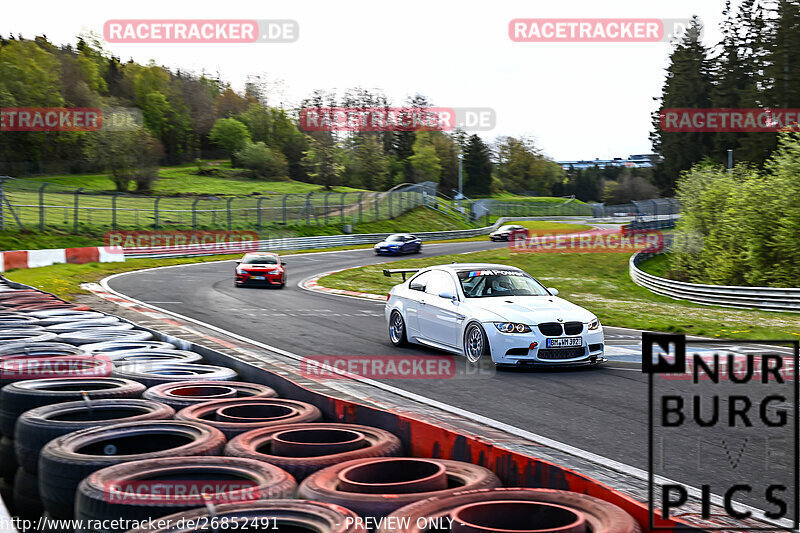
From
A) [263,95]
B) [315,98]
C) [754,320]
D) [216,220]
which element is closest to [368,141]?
[315,98]

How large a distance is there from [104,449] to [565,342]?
6989 millimetres

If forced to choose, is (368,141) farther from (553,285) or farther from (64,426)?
(64,426)

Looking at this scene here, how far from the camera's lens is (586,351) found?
10.6m

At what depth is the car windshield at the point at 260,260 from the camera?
27266mm

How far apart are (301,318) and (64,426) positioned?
12251 mm

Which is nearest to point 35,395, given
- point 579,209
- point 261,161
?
point 261,161

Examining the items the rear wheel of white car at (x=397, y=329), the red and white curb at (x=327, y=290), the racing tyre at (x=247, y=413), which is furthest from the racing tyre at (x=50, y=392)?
the red and white curb at (x=327, y=290)

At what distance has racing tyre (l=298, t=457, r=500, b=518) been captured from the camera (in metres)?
3.76

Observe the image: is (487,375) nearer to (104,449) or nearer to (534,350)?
(534,350)

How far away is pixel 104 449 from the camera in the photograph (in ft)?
15.9

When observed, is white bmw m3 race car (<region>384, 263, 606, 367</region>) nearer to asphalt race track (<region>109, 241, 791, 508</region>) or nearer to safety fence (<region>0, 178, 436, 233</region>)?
asphalt race track (<region>109, 241, 791, 508</region>)

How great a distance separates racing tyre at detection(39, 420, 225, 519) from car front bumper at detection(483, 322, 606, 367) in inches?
234

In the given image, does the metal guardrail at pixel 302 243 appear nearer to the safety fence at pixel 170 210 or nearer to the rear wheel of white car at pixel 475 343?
the safety fence at pixel 170 210

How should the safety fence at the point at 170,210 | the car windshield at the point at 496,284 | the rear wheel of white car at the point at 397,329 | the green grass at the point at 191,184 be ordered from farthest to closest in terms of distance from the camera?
1. the green grass at the point at 191,184
2. the safety fence at the point at 170,210
3. the rear wheel of white car at the point at 397,329
4. the car windshield at the point at 496,284
